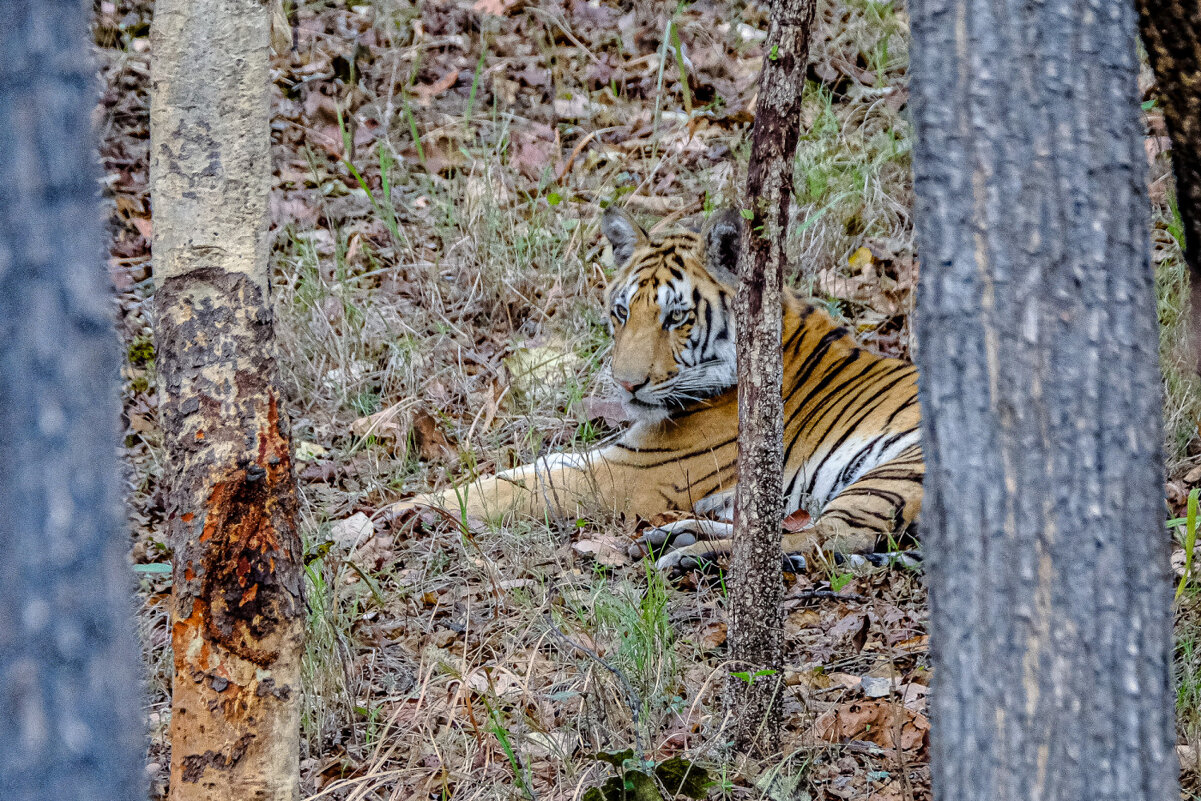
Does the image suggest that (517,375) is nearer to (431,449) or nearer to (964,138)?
(431,449)

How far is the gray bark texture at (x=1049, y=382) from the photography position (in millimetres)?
1321

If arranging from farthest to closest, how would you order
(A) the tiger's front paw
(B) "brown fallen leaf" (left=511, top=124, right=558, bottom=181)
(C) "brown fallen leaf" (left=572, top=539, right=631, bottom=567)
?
1. (B) "brown fallen leaf" (left=511, top=124, right=558, bottom=181)
2. (C) "brown fallen leaf" (left=572, top=539, right=631, bottom=567)
3. (A) the tiger's front paw

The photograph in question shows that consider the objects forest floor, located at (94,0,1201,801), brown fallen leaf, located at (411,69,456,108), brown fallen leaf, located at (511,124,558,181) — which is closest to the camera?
forest floor, located at (94,0,1201,801)

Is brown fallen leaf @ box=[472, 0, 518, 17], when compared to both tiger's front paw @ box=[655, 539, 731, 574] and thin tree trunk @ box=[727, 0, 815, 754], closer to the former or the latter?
tiger's front paw @ box=[655, 539, 731, 574]

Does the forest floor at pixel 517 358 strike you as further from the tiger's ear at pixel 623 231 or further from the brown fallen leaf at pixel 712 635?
the tiger's ear at pixel 623 231

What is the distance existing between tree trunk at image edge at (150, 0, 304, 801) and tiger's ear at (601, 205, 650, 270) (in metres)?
2.48

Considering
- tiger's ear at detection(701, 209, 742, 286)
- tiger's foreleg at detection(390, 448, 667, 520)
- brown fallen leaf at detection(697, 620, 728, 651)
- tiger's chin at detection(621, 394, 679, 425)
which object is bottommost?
brown fallen leaf at detection(697, 620, 728, 651)

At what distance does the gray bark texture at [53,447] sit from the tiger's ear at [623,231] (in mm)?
3561

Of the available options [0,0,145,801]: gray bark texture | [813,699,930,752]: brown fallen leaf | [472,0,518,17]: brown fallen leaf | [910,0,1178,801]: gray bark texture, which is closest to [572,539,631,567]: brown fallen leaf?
[813,699,930,752]: brown fallen leaf

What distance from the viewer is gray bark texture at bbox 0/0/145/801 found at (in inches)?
36.1

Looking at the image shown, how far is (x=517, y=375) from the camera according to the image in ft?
14.9

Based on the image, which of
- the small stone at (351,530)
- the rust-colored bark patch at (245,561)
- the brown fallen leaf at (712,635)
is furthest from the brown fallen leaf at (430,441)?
the rust-colored bark patch at (245,561)

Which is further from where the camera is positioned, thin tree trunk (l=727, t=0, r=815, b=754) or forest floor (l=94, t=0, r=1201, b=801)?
forest floor (l=94, t=0, r=1201, b=801)

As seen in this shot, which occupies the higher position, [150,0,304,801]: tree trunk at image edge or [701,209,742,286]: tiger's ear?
[701,209,742,286]: tiger's ear
